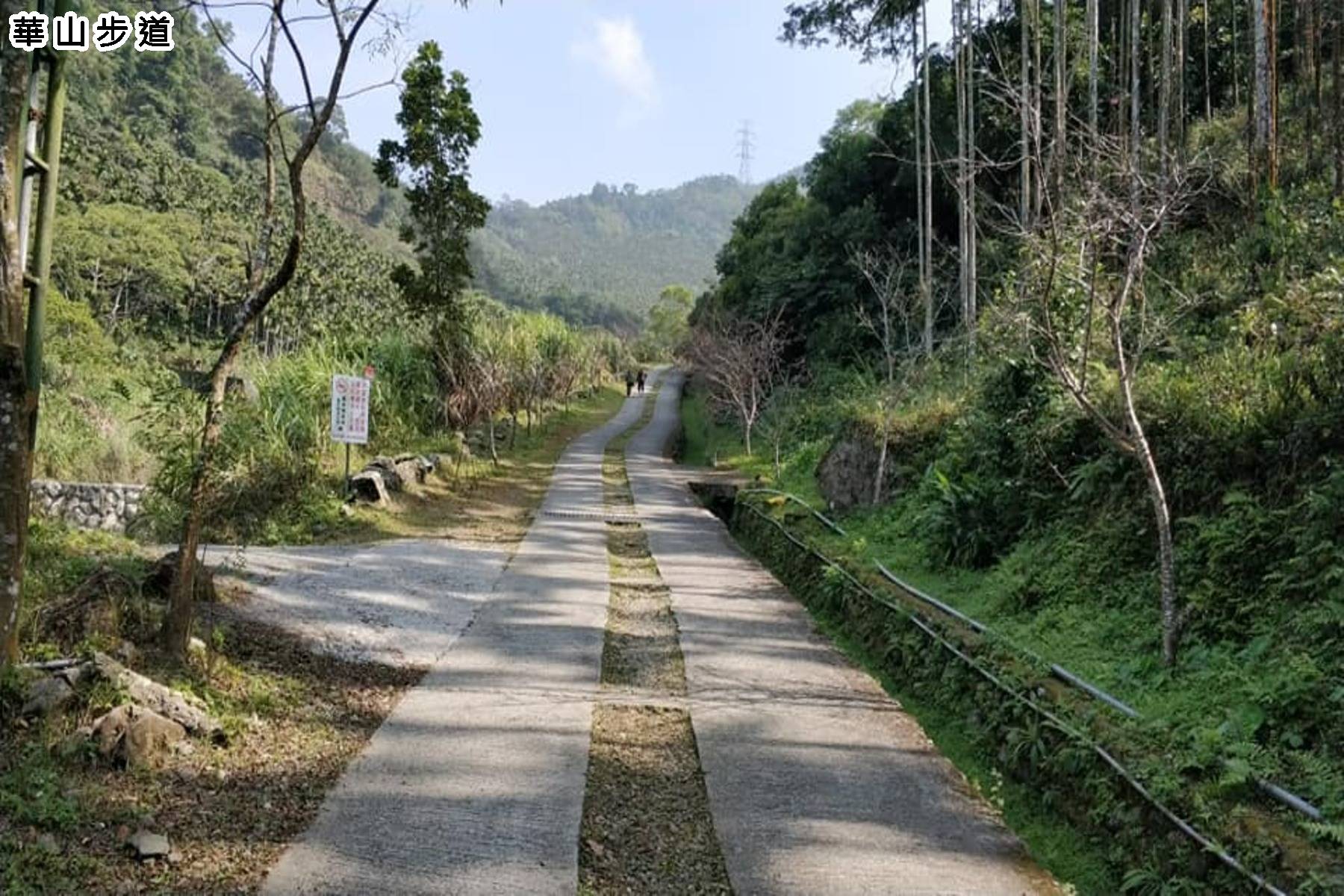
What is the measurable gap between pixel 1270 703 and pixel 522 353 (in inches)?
905

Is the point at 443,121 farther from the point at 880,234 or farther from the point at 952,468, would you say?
the point at 952,468

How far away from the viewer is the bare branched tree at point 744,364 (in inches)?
939

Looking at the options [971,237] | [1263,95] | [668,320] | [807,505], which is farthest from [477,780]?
[668,320]

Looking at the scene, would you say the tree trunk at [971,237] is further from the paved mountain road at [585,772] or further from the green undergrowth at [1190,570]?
the paved mountain road at [585,772]

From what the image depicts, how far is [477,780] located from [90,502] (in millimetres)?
10273

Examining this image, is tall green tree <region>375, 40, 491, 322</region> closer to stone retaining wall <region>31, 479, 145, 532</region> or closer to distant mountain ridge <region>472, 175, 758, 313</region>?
stone retaining wall <region>31, 479, 145, 532</region>

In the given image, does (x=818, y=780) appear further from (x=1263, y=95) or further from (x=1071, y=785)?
(x=1263, y=95)

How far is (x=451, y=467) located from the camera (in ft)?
59.8

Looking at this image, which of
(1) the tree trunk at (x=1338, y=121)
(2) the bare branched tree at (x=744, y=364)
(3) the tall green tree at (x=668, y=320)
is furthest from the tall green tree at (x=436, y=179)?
(3) the tall green tree at (x=668, y=320)

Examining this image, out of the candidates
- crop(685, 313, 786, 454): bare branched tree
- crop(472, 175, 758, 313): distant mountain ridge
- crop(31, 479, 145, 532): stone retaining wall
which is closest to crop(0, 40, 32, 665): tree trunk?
crop(31, 479, 145, 532): stone retaining wall

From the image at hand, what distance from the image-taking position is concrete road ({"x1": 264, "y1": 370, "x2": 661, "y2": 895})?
3760 millimetres

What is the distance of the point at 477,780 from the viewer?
4.77 m

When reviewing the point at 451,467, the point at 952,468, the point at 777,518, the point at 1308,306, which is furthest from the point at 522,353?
the point at 1308,306

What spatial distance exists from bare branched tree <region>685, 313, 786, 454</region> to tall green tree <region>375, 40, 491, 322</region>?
22.6 ft
